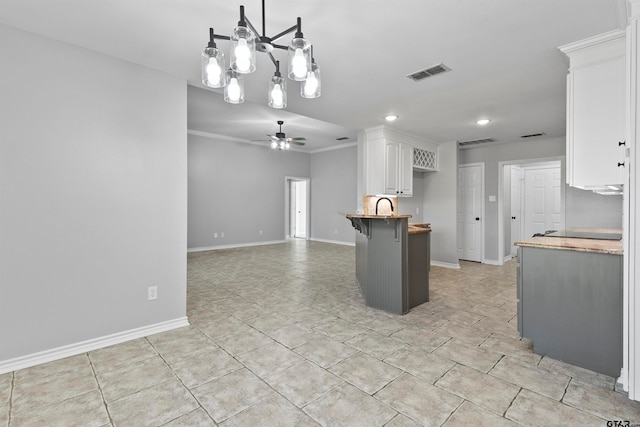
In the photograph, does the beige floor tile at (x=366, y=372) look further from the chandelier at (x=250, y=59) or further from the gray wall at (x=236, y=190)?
the gray wall at (x=236, y=190)

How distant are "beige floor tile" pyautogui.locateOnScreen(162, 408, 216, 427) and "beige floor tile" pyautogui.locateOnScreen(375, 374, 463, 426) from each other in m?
0.98

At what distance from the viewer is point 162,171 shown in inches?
114

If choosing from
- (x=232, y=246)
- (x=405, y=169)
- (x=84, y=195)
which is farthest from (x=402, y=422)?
(x=232, y=246)

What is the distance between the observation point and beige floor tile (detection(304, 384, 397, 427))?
1.68m

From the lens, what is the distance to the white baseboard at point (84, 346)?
2229 millimetres

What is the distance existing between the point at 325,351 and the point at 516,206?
267 inches

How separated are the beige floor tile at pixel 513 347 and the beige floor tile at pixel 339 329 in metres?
1.07

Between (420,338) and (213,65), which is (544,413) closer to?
(420,338)

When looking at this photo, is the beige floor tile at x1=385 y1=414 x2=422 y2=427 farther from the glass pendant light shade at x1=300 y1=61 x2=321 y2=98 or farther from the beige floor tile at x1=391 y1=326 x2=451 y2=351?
the glass pendant light shade at x1=300 y1=61 x2=321 y2=98

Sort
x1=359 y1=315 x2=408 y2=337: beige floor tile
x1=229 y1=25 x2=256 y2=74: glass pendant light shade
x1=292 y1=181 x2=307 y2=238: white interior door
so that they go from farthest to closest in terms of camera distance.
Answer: x1=292 y1=181 x2=307 y2=238: white interior door, x1=359 y1=315 x2=408 y2=337: beige floor tile, x1=229 y1=25 x2=256 y2=74: glass pendant light shade

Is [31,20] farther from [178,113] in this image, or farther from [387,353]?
[387,353]

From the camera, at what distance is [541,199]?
23.2 ft

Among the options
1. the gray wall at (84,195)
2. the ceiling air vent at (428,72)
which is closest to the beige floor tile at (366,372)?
the gray wall at (84,195)

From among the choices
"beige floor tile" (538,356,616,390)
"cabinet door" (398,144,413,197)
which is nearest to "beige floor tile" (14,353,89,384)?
"beige floor tile" (538,356,616,390)
